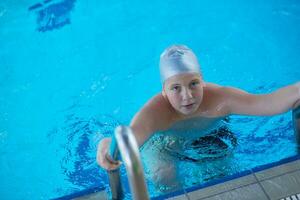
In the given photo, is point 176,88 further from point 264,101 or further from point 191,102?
point 264,101

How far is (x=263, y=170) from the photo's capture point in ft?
9.75

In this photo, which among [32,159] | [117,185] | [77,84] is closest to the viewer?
[117,185]

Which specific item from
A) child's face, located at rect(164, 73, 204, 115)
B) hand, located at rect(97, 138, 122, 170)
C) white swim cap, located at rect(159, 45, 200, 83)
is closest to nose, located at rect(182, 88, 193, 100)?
child's face, located at rect(164, 73, 204, 115)

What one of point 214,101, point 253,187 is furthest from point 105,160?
point 214,101

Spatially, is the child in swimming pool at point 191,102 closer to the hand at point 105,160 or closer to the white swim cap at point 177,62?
the white swim cap at point 177,62

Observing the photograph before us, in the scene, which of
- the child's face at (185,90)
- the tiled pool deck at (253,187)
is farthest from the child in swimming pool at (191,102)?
the tiled pool deck at (253,187)

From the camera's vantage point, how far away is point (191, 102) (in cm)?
311

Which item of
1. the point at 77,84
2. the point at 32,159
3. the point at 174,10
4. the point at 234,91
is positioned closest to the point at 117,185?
the point at 234,91

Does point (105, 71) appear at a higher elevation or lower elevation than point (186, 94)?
higher

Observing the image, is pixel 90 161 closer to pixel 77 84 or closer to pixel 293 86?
pixel 77 84

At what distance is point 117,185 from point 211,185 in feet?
2.17

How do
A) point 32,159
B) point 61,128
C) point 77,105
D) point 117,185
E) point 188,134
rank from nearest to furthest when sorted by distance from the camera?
point 117,185, point 188,134, point 32,159, point 61,128, point 77,105

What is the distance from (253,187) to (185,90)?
2.77 feet

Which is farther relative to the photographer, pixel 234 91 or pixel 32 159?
pixel 32 159
